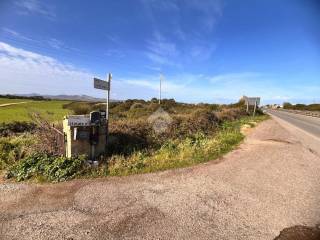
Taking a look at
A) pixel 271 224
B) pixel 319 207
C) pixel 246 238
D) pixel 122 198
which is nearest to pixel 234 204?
pixel 271 224

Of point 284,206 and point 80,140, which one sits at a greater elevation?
point 80,140

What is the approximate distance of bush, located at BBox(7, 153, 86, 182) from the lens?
6.68 meters

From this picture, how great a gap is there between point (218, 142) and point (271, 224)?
22.7 ft

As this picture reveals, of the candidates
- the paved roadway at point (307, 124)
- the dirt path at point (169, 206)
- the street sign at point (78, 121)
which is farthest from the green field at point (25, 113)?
the paved roadway at point (307, 124)

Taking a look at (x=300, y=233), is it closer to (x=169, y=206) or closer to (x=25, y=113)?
(x=169, y=206)

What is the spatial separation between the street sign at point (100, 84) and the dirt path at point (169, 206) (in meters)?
2.97

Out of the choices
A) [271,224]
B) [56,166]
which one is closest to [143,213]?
[271,224]

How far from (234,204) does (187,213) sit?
40.7 inches

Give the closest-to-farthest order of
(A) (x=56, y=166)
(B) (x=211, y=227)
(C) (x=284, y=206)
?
(B) (x=211, y=227) < (C) (x=284, y=206) < (A) (x=56, y=166)

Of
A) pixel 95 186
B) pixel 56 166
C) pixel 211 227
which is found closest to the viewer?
pixel 211 227

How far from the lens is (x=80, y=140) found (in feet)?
25.9

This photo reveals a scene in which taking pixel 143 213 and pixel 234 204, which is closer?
pixel 143 213

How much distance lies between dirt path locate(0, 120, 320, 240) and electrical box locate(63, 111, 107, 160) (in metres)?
1.64

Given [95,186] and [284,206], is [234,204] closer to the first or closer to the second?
[284,206]
